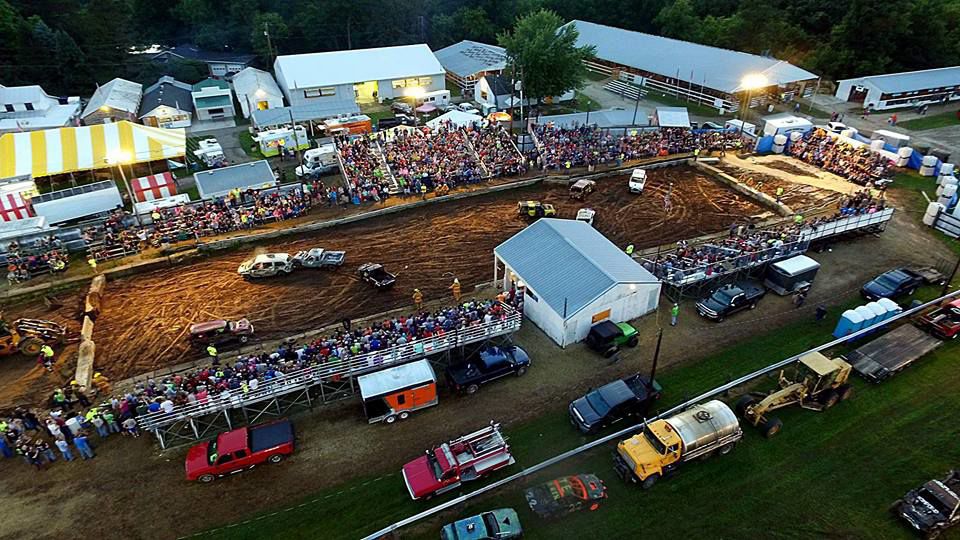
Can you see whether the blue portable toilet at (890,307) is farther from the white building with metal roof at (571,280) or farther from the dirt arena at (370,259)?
the dirt arena at (370,259)

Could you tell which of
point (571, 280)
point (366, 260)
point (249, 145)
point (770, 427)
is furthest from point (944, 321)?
point (249, 145)

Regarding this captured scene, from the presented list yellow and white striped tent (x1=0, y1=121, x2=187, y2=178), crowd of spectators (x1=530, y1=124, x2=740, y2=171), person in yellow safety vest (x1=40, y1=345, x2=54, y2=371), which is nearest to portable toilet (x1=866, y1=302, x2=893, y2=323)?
crowd of spectators (x1=530, y1=124, x2=740, y2=171)

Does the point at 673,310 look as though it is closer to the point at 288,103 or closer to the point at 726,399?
the point at 726,399

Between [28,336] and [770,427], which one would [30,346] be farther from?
[770,427]

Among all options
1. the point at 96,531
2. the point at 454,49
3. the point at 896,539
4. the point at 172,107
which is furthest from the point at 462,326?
the point at 454,49

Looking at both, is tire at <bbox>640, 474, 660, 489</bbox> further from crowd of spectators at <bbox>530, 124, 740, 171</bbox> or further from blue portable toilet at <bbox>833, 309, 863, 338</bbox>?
crowd of spectators at <bbox>530, 124, 740, 171</bbox>
